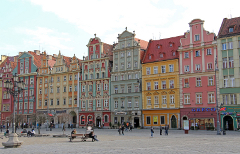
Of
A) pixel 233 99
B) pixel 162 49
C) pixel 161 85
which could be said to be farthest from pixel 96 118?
pixel 233 99

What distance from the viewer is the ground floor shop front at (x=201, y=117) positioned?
53.4 m

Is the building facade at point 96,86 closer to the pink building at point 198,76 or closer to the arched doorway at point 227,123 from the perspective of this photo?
the pink building at point 198,76

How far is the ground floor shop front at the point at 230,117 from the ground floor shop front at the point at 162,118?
8335 mm

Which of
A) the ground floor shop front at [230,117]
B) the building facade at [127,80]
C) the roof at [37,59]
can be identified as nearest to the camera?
the ground floor shop front at [230,117]

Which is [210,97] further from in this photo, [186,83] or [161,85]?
[161,85]

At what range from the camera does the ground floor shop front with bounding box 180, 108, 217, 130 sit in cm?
5343

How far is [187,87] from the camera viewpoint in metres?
56.9

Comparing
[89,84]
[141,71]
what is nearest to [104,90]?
[89,84]

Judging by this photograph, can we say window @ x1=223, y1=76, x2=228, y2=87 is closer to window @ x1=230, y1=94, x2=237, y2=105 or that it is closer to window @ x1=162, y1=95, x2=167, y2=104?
window @ x1=230, y1=94, x2=237, y2=105

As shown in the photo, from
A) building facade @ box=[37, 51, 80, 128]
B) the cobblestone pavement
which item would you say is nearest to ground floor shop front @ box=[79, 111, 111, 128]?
building facade @ box=[37, 51, 80, 128]

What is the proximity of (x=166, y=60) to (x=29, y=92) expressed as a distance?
39.5m

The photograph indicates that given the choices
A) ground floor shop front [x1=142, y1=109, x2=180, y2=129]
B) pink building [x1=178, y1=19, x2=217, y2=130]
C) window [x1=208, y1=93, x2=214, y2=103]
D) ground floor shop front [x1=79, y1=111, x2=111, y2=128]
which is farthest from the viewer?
ground floor shop front [x1=79, y1=111, x2=111, y2=128]

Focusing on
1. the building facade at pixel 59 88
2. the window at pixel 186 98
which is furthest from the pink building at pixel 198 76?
the building facade at pixel 59 88

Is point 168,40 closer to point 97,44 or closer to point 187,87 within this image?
point 187,87
